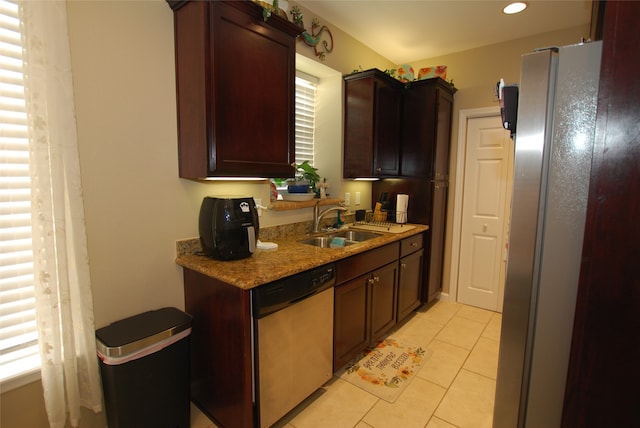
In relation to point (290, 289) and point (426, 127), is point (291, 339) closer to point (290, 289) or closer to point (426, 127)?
point (290, 289)

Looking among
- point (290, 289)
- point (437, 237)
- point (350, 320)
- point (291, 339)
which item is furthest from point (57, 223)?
point (437, 237)

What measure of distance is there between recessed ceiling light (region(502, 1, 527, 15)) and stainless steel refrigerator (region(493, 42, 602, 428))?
80.7 inches

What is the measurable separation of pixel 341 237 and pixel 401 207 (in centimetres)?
79

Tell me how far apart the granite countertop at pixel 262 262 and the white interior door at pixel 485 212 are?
1.73 m

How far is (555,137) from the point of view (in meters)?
0.91

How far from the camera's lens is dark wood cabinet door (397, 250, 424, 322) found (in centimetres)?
280

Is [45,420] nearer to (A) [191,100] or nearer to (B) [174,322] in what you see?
(B) [174,322]

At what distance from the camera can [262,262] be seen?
68.7 inches

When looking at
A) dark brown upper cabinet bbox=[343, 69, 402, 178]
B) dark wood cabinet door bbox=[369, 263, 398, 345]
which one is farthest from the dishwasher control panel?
dark brown upper cabinet bbox=[343, 69, 402, 178]

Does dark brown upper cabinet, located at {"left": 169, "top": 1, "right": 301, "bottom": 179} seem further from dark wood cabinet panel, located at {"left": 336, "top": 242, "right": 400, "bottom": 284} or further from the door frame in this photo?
the door frame

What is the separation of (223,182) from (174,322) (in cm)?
90

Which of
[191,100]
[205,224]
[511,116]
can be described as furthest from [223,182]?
[511,116]

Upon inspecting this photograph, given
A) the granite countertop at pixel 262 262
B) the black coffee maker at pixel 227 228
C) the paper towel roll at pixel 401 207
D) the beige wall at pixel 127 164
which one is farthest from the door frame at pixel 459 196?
the beige wall at pixel 127 164

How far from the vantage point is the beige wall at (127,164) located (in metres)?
1.45
